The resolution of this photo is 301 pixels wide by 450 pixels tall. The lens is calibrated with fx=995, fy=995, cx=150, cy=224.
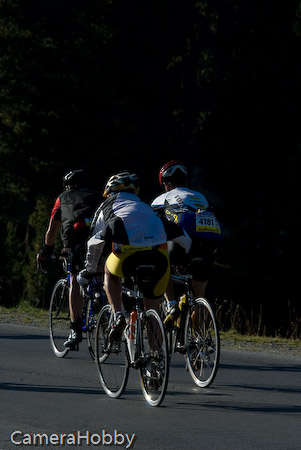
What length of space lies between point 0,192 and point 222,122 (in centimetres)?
916

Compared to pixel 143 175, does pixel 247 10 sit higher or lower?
higher

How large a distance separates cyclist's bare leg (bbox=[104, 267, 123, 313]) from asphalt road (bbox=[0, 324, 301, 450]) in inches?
30.4

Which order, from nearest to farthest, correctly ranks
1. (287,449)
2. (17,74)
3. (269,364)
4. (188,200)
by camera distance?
(287,449), (188,200), (269,364), (17,74)

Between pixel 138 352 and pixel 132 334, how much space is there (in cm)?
17

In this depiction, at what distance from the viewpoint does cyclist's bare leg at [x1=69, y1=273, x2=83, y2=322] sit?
10.5 metres

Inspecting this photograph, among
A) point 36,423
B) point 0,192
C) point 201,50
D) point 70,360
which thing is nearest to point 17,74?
point 0,192

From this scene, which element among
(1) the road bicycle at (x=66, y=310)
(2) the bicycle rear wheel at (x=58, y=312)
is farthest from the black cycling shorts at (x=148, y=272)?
(2) the bicycle rear wheel at (x=58, y=312)

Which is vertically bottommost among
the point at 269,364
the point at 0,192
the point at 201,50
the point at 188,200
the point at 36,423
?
the point at 36,423

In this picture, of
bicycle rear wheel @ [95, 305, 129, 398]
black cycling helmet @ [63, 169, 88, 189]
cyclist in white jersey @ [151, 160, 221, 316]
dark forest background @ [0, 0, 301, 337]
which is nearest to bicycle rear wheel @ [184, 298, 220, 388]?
cyclist in white jersey @ [151, 160, 221, 316]

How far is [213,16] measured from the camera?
1474 inches

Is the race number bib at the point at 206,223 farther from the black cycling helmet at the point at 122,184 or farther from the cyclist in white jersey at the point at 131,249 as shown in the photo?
the cyclist in white jersey at the point at 131,249

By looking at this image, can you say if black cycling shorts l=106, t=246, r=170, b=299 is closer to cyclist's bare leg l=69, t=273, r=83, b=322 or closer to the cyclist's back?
the cyclist's back

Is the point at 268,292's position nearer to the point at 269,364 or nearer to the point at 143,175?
the point at 143,175

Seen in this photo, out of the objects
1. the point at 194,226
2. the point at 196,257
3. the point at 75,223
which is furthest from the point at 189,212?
the point at 75,223
